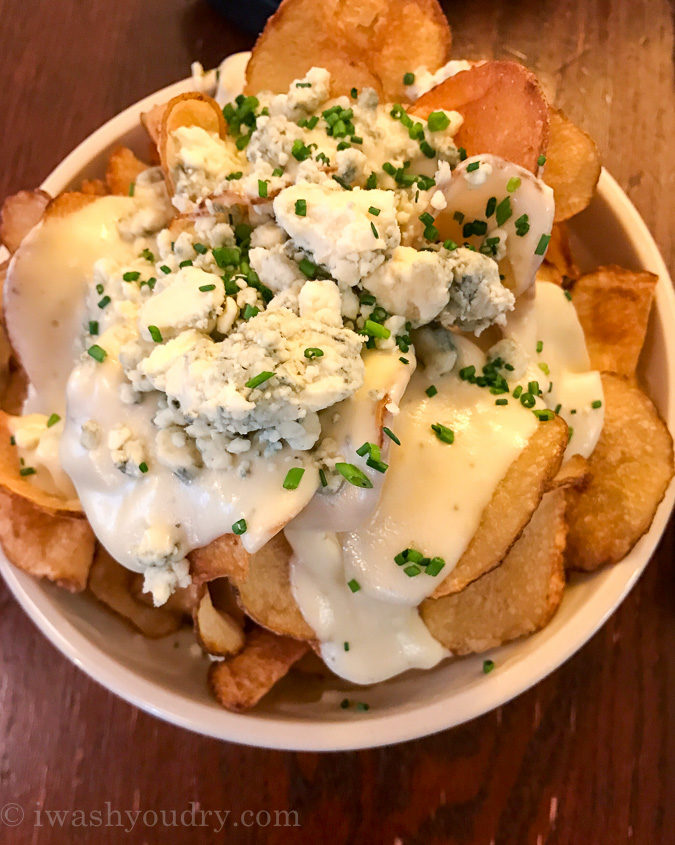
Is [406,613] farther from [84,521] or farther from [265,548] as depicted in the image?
[84,521]

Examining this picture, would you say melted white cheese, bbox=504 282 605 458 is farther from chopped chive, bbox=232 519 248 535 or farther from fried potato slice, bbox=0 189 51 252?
fried potato slice, bbox=0 189 51 252

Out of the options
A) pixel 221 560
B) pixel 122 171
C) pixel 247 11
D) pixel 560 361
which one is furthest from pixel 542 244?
pixel 247 11

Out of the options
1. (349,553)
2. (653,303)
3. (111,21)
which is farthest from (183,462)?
(111,21)

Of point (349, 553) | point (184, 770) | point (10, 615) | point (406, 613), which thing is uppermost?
point (349, 553)

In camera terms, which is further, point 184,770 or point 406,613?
point 184,770

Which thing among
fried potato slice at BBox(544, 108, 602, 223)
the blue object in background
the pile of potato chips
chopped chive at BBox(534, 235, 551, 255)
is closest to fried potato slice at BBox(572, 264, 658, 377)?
the pile of potato chips

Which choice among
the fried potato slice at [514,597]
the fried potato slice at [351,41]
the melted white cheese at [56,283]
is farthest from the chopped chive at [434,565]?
the fried potato slice at [351,41]

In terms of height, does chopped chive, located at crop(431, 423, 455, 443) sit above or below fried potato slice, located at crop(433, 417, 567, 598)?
above
